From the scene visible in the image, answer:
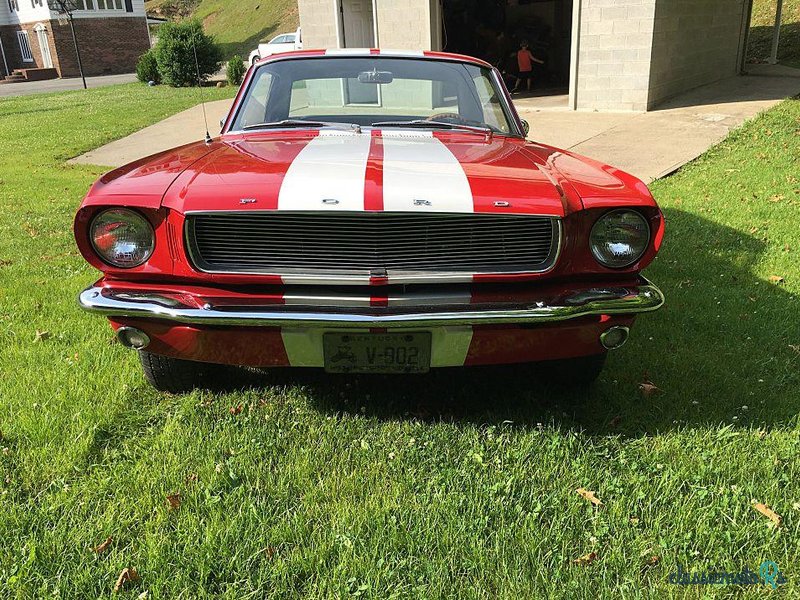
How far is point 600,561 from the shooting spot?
1897mm

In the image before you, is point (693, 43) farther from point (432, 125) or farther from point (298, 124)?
point (298, 124)

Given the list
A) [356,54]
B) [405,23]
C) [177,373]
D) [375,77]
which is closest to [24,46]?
[405,23]

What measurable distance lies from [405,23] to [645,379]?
432 inches

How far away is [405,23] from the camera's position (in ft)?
40.2

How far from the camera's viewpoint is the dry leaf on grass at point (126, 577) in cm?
177

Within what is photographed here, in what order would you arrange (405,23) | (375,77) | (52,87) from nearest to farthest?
1. (375,77)
2. (405,23)
3. (52,87)

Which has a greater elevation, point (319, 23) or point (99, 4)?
point (99, 4)

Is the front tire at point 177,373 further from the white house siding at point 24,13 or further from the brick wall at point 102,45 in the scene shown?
the white house siding at point 24,13

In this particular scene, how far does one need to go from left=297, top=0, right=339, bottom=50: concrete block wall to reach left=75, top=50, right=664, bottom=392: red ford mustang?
11768 mm

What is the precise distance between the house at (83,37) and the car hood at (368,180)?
36923 millimetres

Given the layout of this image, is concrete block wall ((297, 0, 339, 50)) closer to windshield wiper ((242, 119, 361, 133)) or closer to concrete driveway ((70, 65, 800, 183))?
concrete driveway ((70, 65, 800, 183))

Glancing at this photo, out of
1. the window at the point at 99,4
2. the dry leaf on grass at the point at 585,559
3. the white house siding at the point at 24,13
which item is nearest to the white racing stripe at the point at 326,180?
the dry leaf on grass at the point at 585,559

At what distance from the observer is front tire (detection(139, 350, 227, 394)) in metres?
2.65

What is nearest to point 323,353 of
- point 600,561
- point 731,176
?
point 600,561
